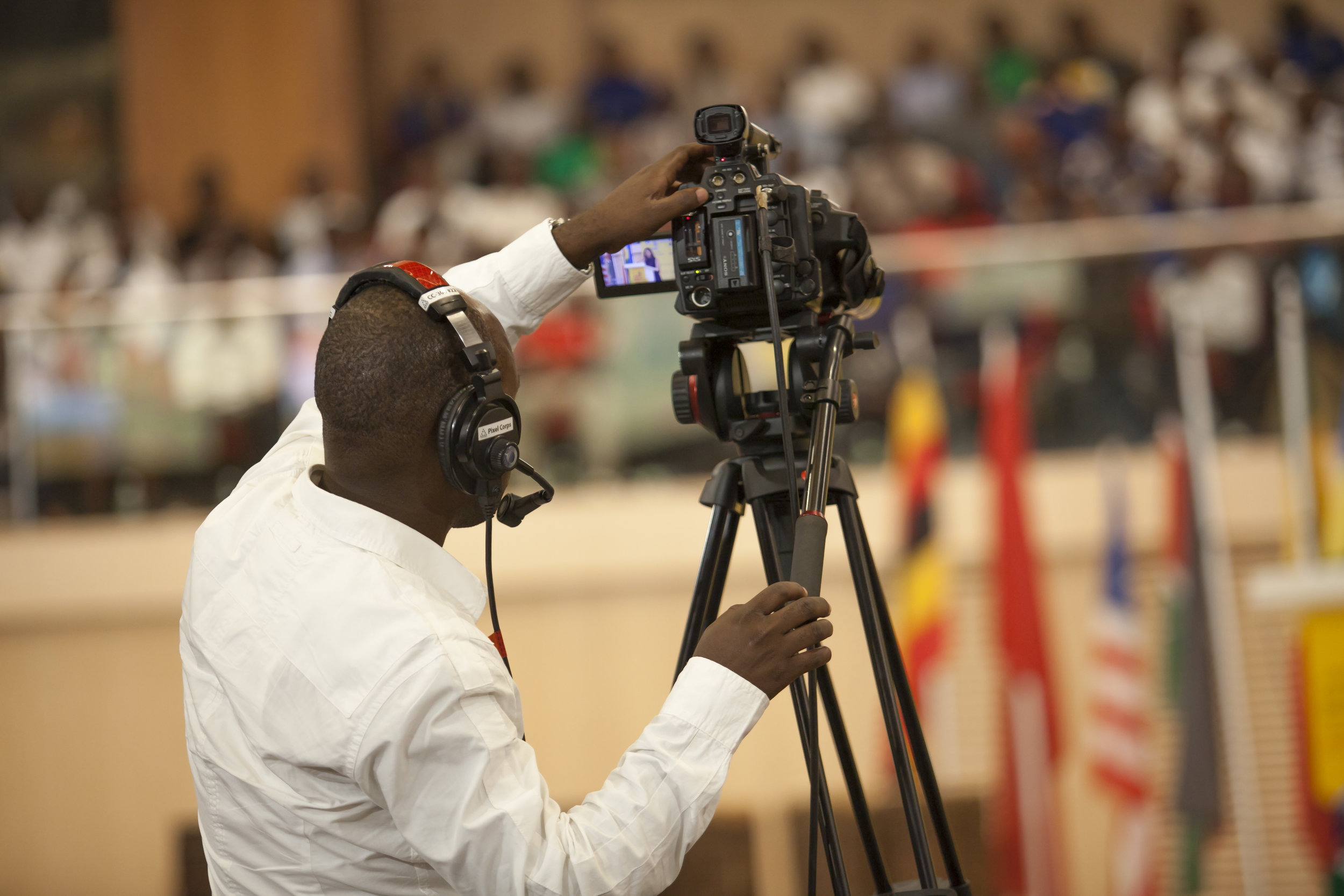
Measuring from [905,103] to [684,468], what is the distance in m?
4.06

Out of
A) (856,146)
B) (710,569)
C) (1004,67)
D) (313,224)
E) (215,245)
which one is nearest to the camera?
(710,569)

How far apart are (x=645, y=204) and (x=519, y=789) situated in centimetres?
73

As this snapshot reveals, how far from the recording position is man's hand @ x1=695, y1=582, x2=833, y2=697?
3.79 feet

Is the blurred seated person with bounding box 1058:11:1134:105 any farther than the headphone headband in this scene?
Yes

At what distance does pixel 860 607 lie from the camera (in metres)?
1.52

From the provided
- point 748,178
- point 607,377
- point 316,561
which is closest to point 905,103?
point 607,377

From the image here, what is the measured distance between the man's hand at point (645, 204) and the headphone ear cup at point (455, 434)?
1.19ft

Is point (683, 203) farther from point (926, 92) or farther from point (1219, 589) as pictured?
point (926, 92)

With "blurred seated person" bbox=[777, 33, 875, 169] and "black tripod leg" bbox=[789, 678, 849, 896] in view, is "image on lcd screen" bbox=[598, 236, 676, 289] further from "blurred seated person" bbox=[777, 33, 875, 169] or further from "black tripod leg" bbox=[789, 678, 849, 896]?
"blurred seated person" bbox=[777, 33, 875, 169]

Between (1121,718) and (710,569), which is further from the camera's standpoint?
(1121,718)

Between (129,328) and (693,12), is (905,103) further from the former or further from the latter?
(129,328)

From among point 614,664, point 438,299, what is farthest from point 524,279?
point 614,664

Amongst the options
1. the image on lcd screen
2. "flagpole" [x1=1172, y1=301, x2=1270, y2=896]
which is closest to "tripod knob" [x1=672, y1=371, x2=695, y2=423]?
the image on lcd screen

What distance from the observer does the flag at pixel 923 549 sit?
13.1 ft
